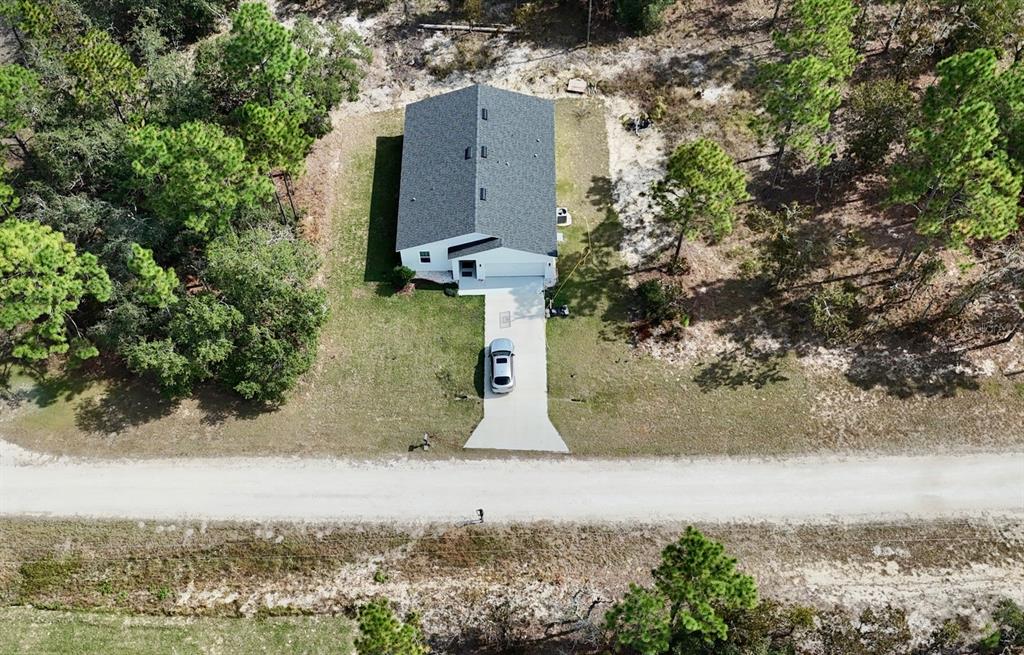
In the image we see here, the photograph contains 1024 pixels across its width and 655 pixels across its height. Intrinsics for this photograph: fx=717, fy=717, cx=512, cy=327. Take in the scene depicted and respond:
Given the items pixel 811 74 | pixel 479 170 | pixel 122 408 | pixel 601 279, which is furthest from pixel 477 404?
pixel 811 74

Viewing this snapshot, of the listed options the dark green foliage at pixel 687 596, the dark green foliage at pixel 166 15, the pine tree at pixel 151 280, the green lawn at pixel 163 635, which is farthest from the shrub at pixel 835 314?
the dark green foliage at pixel 166 15

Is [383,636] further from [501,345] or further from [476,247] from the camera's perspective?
[476,247]

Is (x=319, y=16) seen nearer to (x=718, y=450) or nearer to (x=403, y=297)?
(x=403, y=297)

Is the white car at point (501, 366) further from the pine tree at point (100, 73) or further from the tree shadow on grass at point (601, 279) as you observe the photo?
the pine tree at point (100, 73)

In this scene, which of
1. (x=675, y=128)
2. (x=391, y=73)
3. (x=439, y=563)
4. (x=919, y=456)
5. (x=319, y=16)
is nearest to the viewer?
(x=439, y=563)

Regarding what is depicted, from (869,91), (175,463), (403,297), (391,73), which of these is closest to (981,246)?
(869,91)

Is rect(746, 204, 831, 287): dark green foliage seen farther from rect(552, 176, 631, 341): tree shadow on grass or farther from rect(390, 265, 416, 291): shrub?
rect(390, 265, 416, 291): shrub

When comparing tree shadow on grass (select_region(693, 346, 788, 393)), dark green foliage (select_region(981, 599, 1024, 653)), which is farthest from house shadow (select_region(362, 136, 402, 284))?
dark green foliage (select_region(981, 599, 1024, 653))
